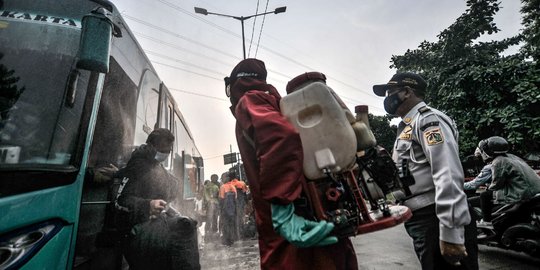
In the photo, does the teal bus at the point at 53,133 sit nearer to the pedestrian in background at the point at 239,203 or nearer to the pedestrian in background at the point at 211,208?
the pedestrian in background at the point at 239,203

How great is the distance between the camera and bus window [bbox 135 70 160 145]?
373 centimetres

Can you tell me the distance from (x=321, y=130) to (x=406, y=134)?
1158mm

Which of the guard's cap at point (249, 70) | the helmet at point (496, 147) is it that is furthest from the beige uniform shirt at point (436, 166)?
the helmet at point (496, 147)

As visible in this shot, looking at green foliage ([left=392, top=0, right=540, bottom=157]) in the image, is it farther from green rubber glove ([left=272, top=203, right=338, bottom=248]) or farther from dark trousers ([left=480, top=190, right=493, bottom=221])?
green rubber glove ([left=272, top=203, right=338, bottom=248])

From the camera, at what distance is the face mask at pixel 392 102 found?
234cm

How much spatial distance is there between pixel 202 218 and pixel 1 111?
948 centimetres

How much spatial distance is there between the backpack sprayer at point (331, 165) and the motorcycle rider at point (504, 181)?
3844 mm

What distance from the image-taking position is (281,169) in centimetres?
120

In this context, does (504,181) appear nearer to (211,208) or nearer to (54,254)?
(54,254)

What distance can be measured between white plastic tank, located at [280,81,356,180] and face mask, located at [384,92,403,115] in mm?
1153

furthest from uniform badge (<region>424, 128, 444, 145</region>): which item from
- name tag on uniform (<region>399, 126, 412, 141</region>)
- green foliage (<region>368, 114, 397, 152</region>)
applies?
green foliage (<region>368, 114, 397, 152</region>)

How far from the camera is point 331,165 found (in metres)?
1.30

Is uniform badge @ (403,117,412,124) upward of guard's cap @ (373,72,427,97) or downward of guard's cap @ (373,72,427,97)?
downward

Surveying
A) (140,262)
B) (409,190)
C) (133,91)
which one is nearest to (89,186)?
(140,262)
